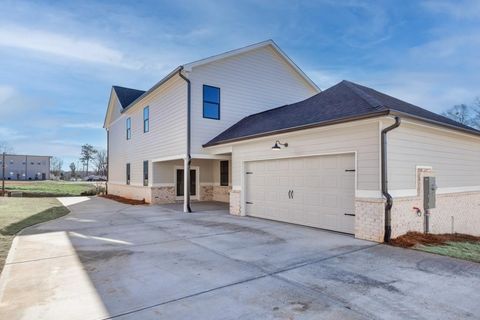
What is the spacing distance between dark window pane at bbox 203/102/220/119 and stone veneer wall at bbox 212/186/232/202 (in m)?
4.56

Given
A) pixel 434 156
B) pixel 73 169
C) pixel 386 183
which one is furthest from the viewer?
Result: pixel 73 169

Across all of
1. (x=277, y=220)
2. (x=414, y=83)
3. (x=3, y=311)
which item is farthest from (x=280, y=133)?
(x=414, y=83)

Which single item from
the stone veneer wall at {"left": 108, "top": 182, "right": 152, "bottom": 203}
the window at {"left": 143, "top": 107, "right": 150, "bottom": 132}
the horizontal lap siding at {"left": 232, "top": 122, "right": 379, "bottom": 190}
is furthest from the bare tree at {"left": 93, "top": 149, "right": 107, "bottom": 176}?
the horizontal lap siding at {"left": 232, "top": 122, "right": 379, "bottom": 190}

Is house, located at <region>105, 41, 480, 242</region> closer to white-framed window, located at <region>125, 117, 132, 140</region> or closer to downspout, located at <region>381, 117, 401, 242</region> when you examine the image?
downspout, located at <region>381, 117, 401, 242</region>

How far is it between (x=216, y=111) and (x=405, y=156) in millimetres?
8255

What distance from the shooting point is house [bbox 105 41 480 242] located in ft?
24.0

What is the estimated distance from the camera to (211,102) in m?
13.5

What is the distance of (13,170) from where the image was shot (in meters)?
68.6

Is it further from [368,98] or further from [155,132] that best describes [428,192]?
[155,132]

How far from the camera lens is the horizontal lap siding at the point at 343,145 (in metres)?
7.16

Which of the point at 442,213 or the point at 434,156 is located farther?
the point at 442,213

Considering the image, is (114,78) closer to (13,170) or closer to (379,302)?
(379,302)

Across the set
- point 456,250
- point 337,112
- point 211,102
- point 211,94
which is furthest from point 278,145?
point 456,250

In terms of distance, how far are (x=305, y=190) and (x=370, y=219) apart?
2.31 metres
